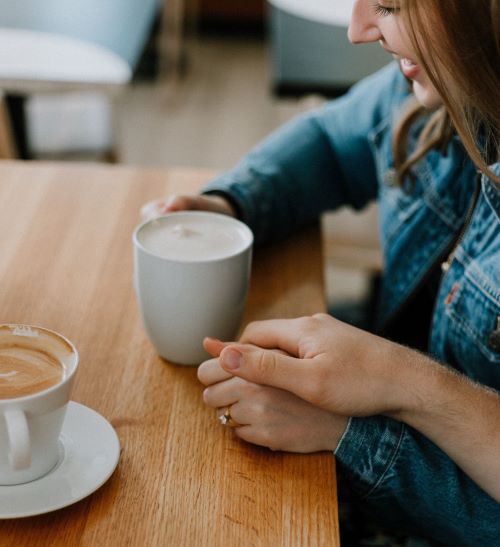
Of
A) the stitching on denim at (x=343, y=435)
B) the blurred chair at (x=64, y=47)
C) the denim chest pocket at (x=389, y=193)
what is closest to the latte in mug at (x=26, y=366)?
the stitching on denim at (x=343, y=435)

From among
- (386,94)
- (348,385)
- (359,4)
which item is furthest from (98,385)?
(386,94)

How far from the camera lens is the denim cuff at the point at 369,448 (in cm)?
70

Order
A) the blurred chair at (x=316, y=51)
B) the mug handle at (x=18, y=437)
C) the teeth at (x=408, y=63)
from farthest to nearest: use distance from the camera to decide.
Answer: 1. the blurred chair at (x=316, y=51)
2. the teeth at (x=408, y=63)
3. the mug handle at (x=18, y=437)

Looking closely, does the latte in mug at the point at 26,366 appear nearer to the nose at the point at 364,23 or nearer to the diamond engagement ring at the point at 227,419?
the diamond engagement ring at the point at 227,419

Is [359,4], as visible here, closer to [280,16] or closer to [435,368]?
[435,368]

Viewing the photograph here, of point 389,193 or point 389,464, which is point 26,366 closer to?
point 389,464

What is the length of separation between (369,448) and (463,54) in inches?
Result: 13.7

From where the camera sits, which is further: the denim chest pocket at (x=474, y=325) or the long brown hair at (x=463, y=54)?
the denim chest pocket at (x=474, y=325)

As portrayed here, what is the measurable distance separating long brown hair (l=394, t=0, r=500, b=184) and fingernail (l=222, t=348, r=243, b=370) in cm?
28

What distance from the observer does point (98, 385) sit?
74 centimetres

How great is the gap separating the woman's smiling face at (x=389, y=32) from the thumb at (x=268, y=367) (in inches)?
11.5

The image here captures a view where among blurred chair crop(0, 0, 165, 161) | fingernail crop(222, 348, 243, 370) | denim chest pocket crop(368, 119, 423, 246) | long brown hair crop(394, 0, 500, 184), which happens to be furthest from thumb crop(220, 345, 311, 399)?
blurred chair crop(0, 0, 165, 161)

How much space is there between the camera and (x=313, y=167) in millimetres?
1099

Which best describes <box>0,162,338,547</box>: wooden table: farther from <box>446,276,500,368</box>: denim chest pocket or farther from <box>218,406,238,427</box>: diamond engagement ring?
<box>446,276,500,368</box>: denim chest pocket
